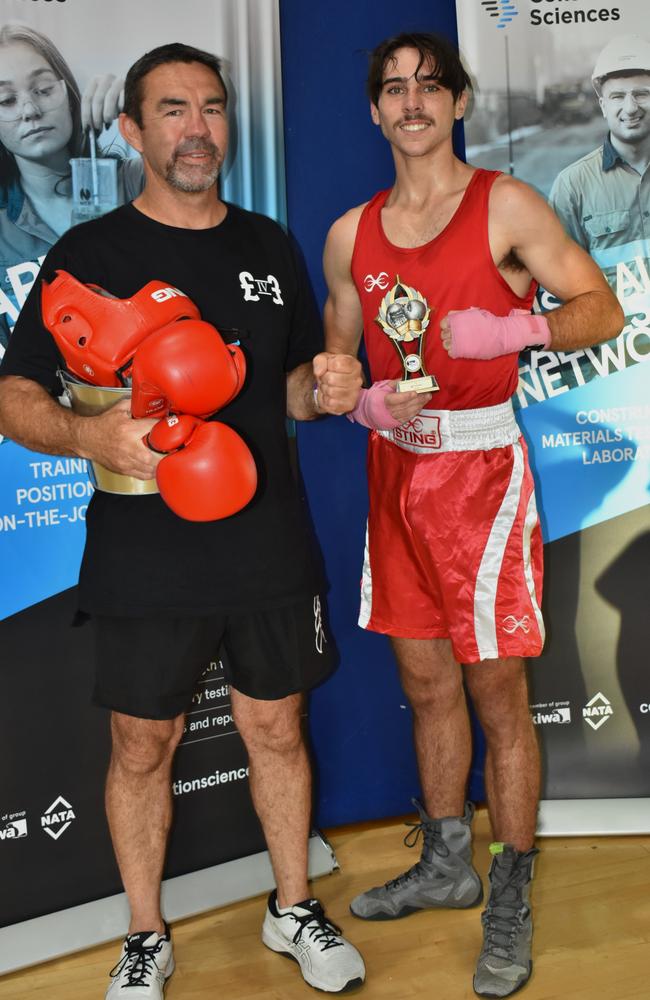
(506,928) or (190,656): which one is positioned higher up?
(190,656)

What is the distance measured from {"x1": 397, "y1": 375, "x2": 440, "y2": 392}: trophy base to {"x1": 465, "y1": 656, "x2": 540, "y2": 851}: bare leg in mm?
617

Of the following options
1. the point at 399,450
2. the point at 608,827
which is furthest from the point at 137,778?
the point at 608,827

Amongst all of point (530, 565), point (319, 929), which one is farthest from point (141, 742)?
point (530, 565)

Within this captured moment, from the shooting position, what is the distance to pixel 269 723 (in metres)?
2.22

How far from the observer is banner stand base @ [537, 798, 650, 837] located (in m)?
2.75

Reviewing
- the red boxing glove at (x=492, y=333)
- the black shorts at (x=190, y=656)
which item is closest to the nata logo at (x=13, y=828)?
the black shorts at (x=190, y=656)

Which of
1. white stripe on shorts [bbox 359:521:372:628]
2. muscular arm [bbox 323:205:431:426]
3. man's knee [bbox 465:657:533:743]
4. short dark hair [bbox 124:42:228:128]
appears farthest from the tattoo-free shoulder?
man's knee [bbox 465:657:533:743]

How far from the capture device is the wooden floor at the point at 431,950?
218cm

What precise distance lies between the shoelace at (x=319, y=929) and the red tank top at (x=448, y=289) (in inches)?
43.3

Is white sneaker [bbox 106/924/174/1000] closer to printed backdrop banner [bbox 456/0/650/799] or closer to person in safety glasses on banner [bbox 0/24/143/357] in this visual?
printed backdrop banner [bbox 456/0/650/799]

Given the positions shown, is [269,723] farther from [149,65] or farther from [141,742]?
[149,65]

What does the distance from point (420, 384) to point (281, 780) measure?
0.88 metres

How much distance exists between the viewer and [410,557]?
7.58 feet

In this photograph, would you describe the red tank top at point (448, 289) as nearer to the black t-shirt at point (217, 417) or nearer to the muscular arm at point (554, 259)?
the muscular arm at point (554, 259)
